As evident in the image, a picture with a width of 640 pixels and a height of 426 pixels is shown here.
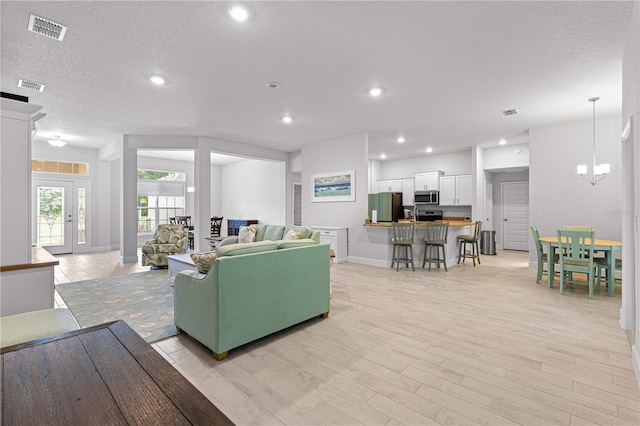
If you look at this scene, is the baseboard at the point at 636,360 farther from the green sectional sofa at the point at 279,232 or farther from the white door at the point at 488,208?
the white door at the point at 488,208

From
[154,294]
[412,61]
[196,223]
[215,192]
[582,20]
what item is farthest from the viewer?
[215,192]

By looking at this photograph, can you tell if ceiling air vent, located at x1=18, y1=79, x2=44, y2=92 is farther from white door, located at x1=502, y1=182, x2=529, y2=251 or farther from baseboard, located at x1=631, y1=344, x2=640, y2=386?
white door, located at x1=502, y1=182, x2=529, y2=251

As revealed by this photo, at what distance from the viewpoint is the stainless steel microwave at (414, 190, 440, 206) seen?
8.62 m

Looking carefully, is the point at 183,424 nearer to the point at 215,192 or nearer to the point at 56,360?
the point at 56,360

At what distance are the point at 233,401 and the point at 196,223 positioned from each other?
5.38m

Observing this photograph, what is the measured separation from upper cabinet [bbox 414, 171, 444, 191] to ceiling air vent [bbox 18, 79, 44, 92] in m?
8.28

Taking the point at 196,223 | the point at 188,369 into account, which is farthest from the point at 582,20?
the point at 196,223

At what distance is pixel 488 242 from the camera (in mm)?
7980

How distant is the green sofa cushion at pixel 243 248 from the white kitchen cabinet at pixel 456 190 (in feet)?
22.4

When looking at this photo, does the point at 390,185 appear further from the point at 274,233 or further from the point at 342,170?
the point at 274,233

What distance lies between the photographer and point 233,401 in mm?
1885

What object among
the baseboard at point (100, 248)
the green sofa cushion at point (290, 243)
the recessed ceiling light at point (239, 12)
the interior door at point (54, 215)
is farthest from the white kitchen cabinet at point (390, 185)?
the interior door at point (54, 215)

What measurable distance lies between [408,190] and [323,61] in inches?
261

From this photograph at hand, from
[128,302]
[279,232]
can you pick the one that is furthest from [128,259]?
[279,232]
